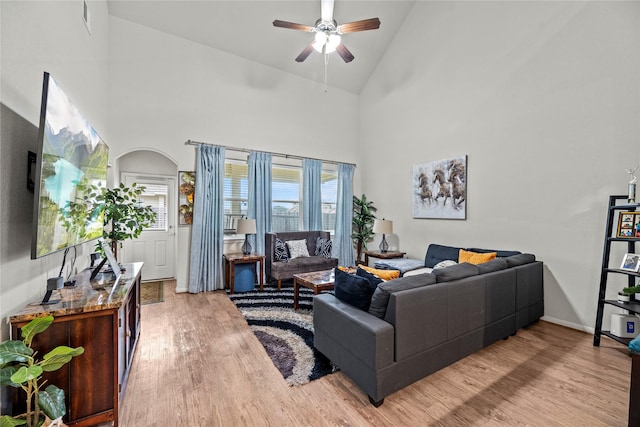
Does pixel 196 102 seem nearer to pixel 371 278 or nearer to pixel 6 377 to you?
pixel 371 278

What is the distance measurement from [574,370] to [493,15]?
4471 millimetres

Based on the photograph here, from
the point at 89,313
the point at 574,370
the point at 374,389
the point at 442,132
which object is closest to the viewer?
the point at 89,313

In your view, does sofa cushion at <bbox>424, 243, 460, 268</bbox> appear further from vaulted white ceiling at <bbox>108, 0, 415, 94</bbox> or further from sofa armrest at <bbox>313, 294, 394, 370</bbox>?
vaulted white ceiling at <bbox>108, 0, 415, 94</bbox>

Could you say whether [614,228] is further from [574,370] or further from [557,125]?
[574,370]

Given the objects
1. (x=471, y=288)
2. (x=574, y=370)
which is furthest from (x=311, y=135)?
(x=574, y=370)

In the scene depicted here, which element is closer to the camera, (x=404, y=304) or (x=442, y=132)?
(x=404, y=304)

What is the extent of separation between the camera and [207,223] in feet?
15.0

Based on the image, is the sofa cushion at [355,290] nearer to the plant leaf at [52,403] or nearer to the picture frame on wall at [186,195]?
the plant leaf at [52,403]

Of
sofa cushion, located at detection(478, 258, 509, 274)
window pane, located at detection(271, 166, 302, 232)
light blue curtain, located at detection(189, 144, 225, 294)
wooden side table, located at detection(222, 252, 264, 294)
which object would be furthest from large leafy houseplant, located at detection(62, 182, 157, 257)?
sofa cushion, located at detection(478, 258, 509, 274)

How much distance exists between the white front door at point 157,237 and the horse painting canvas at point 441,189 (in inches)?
179

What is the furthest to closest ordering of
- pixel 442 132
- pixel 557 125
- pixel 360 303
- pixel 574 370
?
pixel 442 132
pixel 557 125
pixel 574 370
pixel 360 303

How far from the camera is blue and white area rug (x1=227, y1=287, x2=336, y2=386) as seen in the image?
7.46ft

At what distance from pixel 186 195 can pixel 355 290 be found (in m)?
3.58

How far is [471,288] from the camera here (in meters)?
2.40
